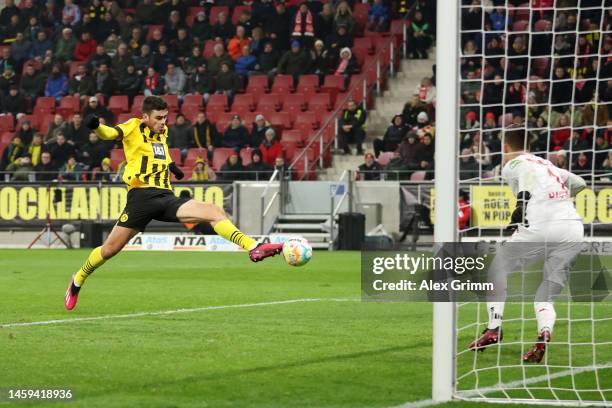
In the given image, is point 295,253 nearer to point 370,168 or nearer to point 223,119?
point 370,168

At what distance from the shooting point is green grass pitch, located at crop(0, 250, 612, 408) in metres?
6.83

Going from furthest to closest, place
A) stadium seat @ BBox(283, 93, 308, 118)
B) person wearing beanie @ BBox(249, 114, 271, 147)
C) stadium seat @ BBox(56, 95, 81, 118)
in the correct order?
stadium seat @ BBox(56, 95, 81, 118)
stadium seat @ BBox(283, 93, 308, 118)
person wearing beanie @ BBox(249, 114, 271, 147)

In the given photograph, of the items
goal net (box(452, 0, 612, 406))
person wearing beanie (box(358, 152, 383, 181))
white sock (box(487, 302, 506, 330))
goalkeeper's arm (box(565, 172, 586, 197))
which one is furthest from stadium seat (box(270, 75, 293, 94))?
white sock (box(487, 302, 506, 330))

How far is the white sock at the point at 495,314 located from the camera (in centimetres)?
896

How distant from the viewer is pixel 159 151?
443 inches

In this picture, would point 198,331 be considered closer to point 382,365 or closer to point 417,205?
point 382,365

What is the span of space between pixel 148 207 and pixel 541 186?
3821 millimetres

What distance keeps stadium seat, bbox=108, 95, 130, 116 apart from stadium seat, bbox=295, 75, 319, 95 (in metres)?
4.87

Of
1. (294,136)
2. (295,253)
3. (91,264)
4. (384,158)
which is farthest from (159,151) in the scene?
(294,136)

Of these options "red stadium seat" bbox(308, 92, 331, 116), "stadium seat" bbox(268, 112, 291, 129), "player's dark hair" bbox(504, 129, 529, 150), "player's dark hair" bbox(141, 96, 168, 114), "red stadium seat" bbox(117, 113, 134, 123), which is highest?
"red stadium seat" bbox(308, 92, 331, 116)

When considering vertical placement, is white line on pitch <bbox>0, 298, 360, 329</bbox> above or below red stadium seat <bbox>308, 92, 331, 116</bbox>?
below

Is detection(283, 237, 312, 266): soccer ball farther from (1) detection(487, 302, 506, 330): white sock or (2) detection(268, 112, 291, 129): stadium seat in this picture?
(2) detection(268, 112, 291, 129): stadium seat

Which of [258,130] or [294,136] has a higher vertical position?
[258,130]

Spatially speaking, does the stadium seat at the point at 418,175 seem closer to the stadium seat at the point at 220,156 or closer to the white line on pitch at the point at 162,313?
the stadium seat at the point at 220,156
